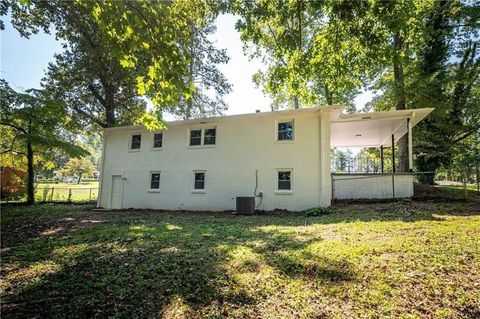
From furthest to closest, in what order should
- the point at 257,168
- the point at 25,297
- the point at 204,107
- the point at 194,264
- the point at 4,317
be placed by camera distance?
the point at 204,107
the point at 257,168
the point at 194,264
the point at 25,297
the point at 4,317

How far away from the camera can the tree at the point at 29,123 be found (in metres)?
15.3

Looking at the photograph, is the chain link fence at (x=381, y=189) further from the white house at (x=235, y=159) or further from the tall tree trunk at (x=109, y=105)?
the tall tree trunk at (x=109, y=105)

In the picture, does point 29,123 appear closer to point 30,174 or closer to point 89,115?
point 30,174

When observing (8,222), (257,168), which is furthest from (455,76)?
(8,222)

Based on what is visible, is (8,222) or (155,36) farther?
(8,222)

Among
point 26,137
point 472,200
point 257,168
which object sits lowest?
point 472,200

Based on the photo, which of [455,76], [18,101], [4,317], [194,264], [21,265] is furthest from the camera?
[455,76]

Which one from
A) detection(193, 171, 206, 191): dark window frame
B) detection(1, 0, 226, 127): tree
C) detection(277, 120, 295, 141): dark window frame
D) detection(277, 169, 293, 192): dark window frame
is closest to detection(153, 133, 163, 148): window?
detection(1, 0, 226, 127): tree

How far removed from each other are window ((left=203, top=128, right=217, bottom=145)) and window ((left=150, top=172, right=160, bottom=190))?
11.7 ft

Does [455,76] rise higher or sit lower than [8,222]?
higher

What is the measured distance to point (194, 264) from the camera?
15.9ft

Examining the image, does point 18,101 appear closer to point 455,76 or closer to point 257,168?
point 257,168

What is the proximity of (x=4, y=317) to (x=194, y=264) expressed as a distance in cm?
261

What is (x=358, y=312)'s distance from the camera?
10.5ft
